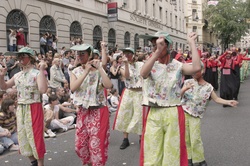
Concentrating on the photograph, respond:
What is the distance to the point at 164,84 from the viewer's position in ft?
12.6

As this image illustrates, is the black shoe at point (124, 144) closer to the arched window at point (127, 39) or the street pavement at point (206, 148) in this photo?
the street pavement at point (206, 148)

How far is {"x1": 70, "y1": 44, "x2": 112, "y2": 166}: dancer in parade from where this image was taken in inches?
186

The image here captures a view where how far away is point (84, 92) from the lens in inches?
189

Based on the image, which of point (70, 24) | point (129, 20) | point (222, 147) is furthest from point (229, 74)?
point (129, 20)

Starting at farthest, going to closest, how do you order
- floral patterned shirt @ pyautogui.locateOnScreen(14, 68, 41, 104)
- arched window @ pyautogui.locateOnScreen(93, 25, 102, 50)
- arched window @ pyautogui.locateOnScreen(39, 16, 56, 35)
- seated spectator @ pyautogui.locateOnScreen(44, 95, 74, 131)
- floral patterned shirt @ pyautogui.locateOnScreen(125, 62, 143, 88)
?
arched window @ pyautogui.locateOnScreen(93, 25, 102, 50)
arched window @ pyautogui.locateOnScreen(39, 16, 56, 35)
seated spectator @ pyautogui.locateOnScreen(44, 95, 74, 131)
floral patterned shirt @ pyautogui.locateOnScreen(125, 62, 143, 88)
floral patterned shirt @ pyautogui.locateOnScreen(14, 68, 41, 104)

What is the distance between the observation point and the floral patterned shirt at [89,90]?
4754mm

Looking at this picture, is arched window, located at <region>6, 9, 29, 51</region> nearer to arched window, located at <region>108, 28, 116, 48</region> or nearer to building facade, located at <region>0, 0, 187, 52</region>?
building facade, located at <region>0, 0, 187, 52</region>

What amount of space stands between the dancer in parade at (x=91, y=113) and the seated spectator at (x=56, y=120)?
415 cm

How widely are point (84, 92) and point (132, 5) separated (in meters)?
29.1

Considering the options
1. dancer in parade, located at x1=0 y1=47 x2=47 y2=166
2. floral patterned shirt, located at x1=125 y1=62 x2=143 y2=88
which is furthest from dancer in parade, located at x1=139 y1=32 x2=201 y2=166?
floral patterned shirt, located at x1=125 y1=62 x2=143 y2=88

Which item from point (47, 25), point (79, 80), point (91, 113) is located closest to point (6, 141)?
point (91, 113)

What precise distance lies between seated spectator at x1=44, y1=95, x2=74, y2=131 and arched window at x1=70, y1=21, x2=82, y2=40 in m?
12.5

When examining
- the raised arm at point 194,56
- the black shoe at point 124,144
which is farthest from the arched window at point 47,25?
the raised arm at point 194,56

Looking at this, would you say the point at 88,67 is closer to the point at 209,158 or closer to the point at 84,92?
the point at 84,92
